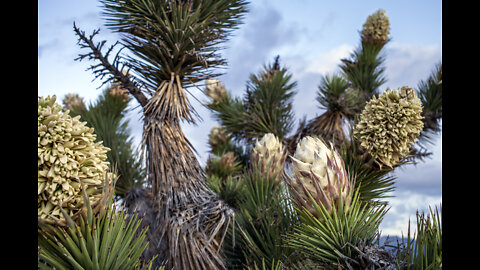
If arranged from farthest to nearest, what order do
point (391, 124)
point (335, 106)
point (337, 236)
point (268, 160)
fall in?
1. point (335, 106)
2. point (268, 160)
3. point (391, 124)
4. point (337, 236)

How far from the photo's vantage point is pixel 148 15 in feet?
8.83

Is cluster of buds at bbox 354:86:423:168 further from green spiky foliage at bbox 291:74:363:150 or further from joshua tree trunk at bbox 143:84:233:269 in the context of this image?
green spiky foliage at bbox 291:74:363:150

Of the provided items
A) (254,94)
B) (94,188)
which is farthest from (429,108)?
(94,188)

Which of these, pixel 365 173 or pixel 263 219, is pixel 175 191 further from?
pixel 365 173

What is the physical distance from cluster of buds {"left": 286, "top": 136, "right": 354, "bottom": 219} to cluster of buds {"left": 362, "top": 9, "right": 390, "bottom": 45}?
3.71 metres

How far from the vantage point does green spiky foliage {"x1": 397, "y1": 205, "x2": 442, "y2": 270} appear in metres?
1.15

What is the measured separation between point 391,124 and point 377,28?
3.43 meters

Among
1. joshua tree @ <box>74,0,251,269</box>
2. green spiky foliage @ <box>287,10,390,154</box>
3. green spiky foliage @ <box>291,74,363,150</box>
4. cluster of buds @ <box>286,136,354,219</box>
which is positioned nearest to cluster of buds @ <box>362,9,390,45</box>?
green spiky foliage @ <box>287,10,390,154</box>

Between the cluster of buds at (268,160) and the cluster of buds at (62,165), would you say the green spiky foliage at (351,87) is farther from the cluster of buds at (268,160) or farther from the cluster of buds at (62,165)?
the cluster of buds at (62,165)

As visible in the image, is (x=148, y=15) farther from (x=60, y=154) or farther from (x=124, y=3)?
(x=60, y=154)

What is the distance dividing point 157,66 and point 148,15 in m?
0.35

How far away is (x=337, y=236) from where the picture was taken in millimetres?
1336

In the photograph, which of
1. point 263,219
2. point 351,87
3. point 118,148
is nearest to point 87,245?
point 263,219
